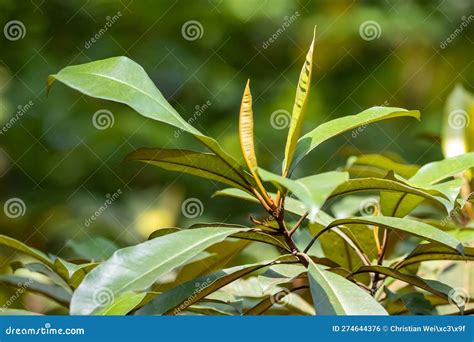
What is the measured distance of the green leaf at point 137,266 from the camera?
755mm

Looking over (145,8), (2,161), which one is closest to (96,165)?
(2,161)

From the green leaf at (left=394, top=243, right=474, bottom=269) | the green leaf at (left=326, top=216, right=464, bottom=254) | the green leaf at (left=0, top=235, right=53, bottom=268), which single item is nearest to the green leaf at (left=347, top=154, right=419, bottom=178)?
the green leaf at (left=394, top=243, right=474, bottom=269)

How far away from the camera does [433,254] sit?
101 centimetres

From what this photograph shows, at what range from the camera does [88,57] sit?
8.23 ft

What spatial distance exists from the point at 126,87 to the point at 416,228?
39 cm

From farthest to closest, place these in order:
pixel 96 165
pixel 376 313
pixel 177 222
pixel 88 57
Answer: pixel 88 57, pixel 96 165, pixel 177 222, pixel 376 313

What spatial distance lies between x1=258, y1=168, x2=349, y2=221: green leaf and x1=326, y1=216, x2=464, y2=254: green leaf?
0.17 m

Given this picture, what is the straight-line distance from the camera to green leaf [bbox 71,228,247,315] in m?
0.76

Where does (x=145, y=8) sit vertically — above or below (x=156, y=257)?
above

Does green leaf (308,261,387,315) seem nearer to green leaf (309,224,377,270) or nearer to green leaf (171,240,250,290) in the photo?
green leaf (309,224,377,270)

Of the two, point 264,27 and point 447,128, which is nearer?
point 447,128

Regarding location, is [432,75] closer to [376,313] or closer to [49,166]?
[49,166]

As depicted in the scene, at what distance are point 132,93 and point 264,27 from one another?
5.76ft

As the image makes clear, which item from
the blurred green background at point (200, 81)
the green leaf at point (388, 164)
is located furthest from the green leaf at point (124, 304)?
the blurred green background at point (200, 81)
